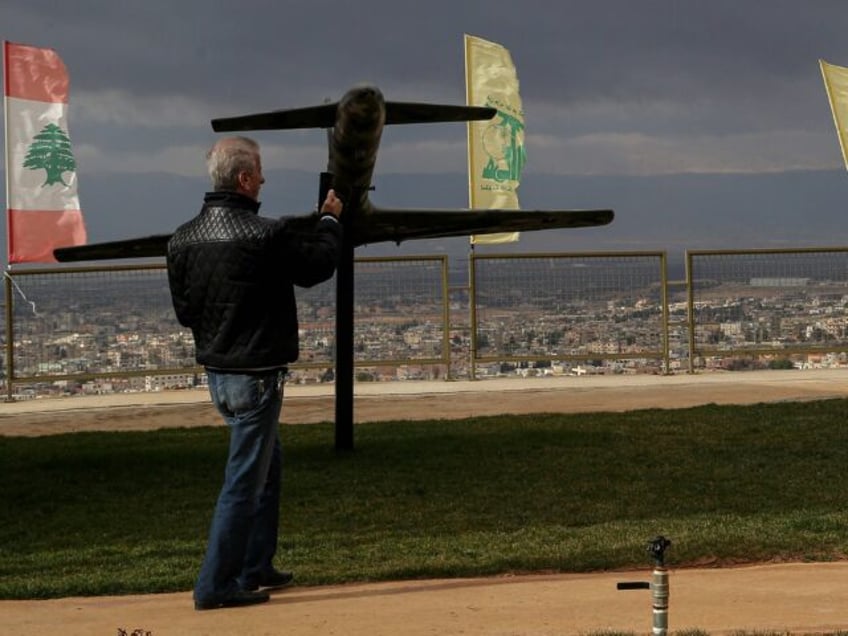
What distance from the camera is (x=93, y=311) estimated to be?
61.4ft

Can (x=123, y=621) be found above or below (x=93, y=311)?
below

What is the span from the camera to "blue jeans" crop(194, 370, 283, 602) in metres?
6.24

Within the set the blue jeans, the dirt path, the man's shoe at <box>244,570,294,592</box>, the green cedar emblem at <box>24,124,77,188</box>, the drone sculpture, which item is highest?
the green cedar emblem at <box>24,124,77,188</box>

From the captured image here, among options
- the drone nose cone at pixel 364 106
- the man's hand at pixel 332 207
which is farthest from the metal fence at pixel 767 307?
the man's hand at pixel 332 207

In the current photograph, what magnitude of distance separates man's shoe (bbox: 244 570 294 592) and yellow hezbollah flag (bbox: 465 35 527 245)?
476 inches

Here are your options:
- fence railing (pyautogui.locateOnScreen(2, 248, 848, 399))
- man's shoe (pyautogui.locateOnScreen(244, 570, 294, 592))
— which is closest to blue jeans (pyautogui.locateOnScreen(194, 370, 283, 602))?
man's shoe (pyautogui.locateOnScreen(244, 570, 294, 592))

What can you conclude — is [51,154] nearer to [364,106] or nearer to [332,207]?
[364,106]

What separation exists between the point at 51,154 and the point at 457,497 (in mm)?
9307

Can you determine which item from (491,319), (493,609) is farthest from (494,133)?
(493,609)

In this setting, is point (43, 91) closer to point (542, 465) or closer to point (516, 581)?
point (542, 465)

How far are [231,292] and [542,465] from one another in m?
5.77

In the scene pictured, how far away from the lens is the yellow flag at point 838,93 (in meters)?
18.7

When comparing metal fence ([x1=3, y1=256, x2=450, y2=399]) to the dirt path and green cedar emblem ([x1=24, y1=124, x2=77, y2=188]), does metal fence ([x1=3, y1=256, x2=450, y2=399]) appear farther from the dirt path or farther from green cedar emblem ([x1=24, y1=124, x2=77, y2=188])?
the dirt path

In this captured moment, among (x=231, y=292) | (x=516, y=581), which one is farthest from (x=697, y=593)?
(x=231, y=292)
